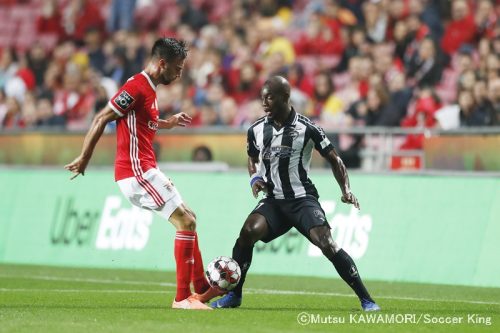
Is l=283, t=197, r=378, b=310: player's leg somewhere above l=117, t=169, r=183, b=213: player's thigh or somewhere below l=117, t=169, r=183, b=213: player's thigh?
below

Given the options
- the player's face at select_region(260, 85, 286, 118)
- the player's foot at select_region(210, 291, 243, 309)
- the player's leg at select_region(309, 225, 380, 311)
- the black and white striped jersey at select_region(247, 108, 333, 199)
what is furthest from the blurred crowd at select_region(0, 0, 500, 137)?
the player's foot at select_region(210, 291, 243, 309)

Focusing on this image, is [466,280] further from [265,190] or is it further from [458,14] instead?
[458,14]

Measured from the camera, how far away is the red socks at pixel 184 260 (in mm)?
11531

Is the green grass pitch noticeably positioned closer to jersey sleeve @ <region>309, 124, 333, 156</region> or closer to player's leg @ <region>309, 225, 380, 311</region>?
player's leg @ <region>309, 225, 380, 311</region>

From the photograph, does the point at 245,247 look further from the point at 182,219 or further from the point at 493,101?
the point at 493,101

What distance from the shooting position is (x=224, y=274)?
37.5ft

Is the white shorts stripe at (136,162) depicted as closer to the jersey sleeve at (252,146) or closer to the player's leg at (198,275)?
the player's leg at (198,275)

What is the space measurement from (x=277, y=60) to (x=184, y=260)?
33.0 feet

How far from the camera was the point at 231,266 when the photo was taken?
11.5 m

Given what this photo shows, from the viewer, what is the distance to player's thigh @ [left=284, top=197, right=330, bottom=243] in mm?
11438

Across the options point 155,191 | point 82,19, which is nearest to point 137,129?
point 155,191

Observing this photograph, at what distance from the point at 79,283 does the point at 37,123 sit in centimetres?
778

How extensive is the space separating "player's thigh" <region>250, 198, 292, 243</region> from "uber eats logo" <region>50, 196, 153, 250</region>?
6139 mm

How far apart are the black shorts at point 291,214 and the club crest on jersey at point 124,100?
164 cm
